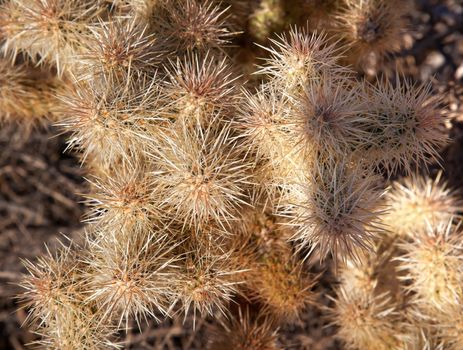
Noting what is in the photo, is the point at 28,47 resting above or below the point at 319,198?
above

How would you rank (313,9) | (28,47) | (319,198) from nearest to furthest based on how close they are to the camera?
(319,198) → (28,47) → (313,9)

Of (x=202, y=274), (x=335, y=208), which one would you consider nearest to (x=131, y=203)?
(x=202, y=274)

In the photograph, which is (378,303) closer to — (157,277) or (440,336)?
(440,336)

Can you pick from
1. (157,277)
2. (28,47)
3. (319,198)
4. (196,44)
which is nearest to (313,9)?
(196,44)

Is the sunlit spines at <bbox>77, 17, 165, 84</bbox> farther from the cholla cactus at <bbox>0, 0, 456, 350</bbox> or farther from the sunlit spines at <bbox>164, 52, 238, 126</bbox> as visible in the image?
the sunlit spines at <bbox>164, 52, 238, 126</bbox>

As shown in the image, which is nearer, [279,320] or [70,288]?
[70,288]

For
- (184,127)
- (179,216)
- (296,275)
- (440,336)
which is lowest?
(440,336)

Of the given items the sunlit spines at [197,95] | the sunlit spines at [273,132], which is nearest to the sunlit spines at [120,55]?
the sunlit spines at [197,95]

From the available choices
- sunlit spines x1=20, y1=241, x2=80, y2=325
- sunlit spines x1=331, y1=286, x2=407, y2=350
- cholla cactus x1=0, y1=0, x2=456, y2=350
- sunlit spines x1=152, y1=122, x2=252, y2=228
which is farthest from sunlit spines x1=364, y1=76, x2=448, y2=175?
sunlit spines x1=20, y1=241, x2=80, y2=325
